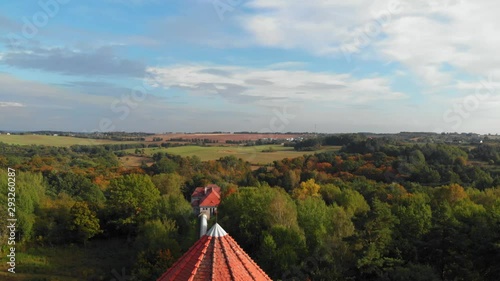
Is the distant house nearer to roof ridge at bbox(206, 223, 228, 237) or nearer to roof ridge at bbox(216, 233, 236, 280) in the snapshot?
roof ridge at bbox(206, 223, 228, 237)

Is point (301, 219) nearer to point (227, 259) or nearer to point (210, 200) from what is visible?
point (210, 200)

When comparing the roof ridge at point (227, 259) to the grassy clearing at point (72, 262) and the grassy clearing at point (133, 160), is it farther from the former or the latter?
the grassy clearing at point (133, 160)

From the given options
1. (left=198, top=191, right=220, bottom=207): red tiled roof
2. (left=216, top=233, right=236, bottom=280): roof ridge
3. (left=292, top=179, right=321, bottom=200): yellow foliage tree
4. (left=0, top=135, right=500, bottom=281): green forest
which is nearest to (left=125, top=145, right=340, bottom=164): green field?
(left=0, top=135, right=500, bottom=281): green forest

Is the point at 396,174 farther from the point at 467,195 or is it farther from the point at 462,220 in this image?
the point at 462,220

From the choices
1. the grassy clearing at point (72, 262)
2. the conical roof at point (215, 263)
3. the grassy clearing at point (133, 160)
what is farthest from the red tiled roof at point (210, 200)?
the conical roof at point (215, 263)

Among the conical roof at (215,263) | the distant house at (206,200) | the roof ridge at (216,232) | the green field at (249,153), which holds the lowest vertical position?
the distant house at (206,200)

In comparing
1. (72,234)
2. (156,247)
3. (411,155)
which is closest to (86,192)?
(72,234)
